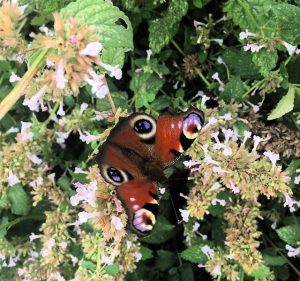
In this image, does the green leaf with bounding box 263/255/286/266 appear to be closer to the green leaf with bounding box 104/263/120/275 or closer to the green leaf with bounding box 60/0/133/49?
the green leaf with bounding box 104/263/120/275

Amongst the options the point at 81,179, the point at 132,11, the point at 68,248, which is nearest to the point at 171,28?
the point at 132,11

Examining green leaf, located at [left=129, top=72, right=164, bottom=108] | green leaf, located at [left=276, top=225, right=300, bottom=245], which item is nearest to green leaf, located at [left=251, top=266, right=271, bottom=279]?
green leaf, located at [left=276, top=225, right=300, bottom=245]

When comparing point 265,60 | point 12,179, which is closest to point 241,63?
point 265,60

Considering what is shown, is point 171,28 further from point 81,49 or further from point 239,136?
point 81,49

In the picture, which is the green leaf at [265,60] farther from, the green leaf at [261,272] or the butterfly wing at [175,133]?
the green leaf at [261,272]

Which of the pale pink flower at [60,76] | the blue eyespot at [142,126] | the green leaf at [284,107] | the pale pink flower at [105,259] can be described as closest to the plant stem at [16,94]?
the pale pink flower at [60,76]

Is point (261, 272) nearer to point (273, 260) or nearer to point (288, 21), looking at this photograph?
point (273, 260)
